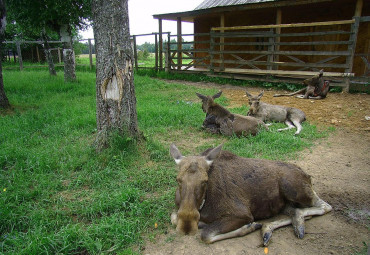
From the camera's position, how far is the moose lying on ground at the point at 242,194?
131 inches

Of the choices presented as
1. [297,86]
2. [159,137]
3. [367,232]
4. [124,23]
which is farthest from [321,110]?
[124,23]

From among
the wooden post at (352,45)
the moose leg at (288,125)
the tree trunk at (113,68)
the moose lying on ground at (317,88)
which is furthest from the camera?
the wooden post at (352,45)

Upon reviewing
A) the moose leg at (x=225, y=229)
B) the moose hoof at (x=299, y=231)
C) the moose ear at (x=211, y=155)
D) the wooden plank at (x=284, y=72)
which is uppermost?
the wooden plank at (x=284, y=72)

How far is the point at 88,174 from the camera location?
4895mm

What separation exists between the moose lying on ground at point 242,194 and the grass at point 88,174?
75cm

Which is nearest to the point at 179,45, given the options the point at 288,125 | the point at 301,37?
the point at 301,37

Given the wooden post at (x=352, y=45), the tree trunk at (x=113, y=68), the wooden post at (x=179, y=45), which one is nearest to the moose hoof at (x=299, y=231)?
the tree trunk at (x=113, y=68)

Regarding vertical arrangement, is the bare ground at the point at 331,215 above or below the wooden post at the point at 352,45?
below

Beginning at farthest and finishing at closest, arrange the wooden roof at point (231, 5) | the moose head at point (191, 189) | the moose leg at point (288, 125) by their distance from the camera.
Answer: the wooden roof at point (231, 5) < the moose leg at point (288, 125) < the moose head at point (191, 189)

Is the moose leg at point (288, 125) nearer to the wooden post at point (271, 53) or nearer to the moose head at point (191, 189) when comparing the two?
the moose head at point (191, 189)

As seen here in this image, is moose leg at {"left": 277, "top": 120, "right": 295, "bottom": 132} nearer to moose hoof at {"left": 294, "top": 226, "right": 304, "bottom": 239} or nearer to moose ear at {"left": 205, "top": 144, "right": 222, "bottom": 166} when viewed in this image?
moose hoof at {"left": 294, "top": 226, "right": 304, "bottom": 239}

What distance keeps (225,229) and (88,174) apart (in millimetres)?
2749

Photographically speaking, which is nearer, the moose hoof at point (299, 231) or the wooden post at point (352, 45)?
the moose hoof at point (299, 231)

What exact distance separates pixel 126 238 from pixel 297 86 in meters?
12.4
